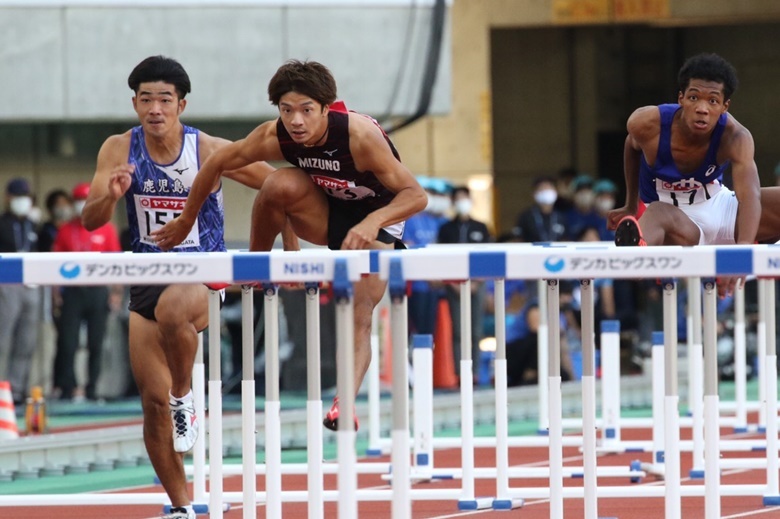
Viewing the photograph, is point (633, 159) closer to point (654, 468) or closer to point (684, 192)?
point (684, 192)

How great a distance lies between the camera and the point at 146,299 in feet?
25.8

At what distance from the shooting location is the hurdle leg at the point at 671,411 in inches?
257

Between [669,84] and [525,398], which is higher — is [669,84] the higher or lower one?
the higher one

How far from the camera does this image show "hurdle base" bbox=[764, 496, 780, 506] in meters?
9.13

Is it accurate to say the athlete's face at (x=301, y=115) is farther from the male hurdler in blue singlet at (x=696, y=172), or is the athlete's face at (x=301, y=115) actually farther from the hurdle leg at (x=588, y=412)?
the male hurdler in blue singlet at (x=696, y=172)

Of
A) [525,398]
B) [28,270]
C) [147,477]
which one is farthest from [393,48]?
[28,270]

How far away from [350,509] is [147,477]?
20.3ft

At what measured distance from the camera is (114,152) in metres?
8.00

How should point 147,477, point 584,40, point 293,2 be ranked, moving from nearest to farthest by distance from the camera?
point 147,477 → point 293,2 → point 584,40

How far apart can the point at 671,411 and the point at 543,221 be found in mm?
10172

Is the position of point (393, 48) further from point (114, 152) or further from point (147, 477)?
point (114, 152)

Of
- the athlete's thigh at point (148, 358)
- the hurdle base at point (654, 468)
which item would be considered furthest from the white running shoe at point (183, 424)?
the hurdle base at point (654, 468)

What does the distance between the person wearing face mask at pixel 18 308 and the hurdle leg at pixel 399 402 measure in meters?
9.02

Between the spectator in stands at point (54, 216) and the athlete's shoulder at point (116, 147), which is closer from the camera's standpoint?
the athlete's shoulder at point (116, 147)
